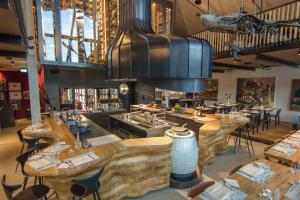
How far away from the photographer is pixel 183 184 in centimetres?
348

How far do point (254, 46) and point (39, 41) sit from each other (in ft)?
22.9

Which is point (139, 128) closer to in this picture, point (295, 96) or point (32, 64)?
point (32, 64)

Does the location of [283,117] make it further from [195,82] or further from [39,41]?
[39,41]

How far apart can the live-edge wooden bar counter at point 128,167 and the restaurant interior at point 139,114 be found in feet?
0.06

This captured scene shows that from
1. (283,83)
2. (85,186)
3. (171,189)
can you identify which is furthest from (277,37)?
(85,186)

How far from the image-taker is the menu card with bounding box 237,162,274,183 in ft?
7.39

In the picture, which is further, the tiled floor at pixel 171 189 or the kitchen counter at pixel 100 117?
the kitchen counter at pixel 100 117

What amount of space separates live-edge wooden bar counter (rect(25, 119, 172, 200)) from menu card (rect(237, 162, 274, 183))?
1246 millimetres

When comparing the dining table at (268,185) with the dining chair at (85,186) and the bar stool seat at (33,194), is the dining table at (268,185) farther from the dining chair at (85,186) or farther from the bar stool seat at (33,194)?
the bar stool seat at (33,194)

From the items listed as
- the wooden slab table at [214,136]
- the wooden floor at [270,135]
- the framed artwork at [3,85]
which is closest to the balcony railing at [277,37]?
the wooden slab table at [214,136]

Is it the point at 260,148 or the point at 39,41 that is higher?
the point at 39,41

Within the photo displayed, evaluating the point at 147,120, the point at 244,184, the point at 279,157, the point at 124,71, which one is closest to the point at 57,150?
the point at 124,71

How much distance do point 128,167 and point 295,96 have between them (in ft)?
31.2

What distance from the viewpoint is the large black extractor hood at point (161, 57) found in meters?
2.47
